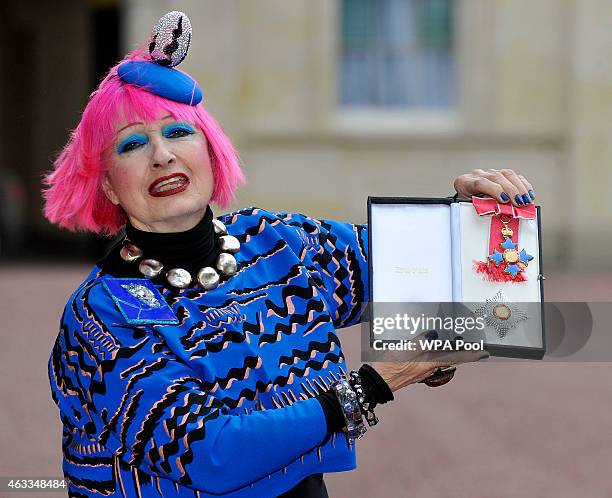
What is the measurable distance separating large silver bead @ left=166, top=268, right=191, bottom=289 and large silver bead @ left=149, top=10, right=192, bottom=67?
Answer: 19.5 inches

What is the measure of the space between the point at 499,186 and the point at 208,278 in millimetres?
706

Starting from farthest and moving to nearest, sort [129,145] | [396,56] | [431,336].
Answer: [396,56] → [129,145] → [431,336]

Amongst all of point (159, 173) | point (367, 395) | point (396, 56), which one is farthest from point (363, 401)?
point (396, 56)

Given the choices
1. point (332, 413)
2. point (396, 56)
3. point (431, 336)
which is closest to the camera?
point (332, 413)

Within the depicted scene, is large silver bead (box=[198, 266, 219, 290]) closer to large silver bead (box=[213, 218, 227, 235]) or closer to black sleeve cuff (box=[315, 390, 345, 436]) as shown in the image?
large silver bead (box=[213, 218, 227, 235])

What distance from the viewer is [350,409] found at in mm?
2283

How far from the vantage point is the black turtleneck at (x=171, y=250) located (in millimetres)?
2494

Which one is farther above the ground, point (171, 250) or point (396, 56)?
point (396, 56)

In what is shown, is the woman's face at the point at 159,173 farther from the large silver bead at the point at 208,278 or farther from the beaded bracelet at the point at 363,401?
the beaded bracelet at the point at 363,401

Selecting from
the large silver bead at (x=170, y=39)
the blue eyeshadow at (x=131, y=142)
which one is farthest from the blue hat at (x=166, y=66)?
the blue eyeshadow at (x=131, y=142)

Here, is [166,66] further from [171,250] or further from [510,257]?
[510,257]

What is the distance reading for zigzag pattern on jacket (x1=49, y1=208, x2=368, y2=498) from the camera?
2211 mm

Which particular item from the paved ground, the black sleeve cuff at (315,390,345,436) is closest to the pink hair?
the black sleeve cuff at (315,390,345,436)

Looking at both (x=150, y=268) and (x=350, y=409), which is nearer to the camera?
(x=350, y=409)
